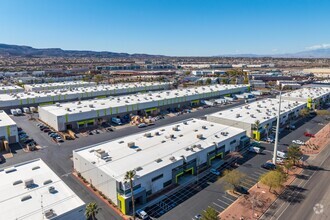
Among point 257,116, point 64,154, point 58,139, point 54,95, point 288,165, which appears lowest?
point 64,154

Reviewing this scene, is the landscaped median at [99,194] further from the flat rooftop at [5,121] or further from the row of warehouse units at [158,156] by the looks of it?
the flat rooftop at [5,121]

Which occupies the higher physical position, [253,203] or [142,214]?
[253,203]

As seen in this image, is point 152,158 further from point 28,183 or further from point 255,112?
point 255,112

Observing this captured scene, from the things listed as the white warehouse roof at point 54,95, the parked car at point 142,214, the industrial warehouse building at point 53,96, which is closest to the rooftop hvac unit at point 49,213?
the parked car at point 142,214

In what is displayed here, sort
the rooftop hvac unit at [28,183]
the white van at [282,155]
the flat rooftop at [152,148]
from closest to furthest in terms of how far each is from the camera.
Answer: the rooftop hvac unit at [28,183] < the flat rooftop at [152,148] < the white van at [282,155]

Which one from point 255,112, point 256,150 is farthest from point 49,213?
point 255,112

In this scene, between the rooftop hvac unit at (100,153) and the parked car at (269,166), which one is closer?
the rooftop hvac unit at (100,153)
